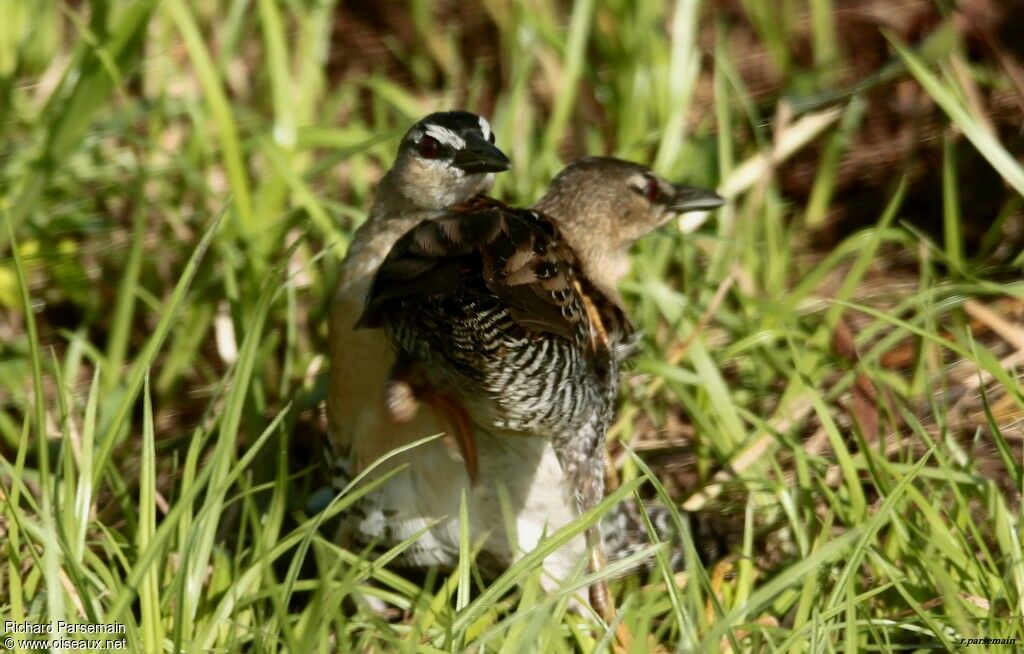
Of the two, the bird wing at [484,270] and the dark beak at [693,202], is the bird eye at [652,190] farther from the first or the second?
the bird wing at [484,270]

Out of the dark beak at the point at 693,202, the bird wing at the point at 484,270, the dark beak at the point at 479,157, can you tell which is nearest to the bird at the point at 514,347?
the bird wing at the point at 484,270

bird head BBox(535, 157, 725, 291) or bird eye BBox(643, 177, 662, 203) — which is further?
bird eye BBox(643, 177, 662, 203)

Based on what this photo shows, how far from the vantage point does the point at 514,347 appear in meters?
3.33

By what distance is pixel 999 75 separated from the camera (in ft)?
18.5

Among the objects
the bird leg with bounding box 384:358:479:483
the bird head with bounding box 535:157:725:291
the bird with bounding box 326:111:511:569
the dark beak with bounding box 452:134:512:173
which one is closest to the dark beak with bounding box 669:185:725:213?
the bird head with bounding box 535:157:725:291

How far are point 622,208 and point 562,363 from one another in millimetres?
1268

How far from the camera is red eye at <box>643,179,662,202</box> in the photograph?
15.5 ft

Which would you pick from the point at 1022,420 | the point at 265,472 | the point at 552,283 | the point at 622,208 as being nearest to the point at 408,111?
the point at 622,208

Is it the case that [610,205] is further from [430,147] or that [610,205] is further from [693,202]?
[430,147]

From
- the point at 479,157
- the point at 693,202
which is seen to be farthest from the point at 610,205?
the point at 479,157

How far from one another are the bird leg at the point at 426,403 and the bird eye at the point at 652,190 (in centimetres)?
131

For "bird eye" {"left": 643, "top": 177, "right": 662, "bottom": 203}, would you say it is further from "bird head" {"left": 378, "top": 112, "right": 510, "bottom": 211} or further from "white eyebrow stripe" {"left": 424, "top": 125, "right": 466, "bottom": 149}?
"white eyebrow stripe" {"left": 424, "top": 125, "right": 466, "bottom": 149}

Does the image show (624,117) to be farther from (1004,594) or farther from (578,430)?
(1004,594)

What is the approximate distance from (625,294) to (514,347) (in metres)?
1.77
